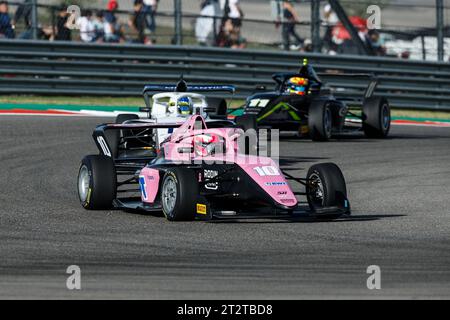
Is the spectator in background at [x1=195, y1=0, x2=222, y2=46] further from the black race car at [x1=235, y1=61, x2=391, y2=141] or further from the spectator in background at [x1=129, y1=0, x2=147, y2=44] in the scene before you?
the black race car at [x1=235, y1=61, x2=391, y2=141]

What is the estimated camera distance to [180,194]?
37.1ft

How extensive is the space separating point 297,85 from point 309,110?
972mm

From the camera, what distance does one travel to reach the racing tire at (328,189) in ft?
38.3

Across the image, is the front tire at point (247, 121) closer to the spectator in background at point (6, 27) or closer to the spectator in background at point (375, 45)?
the spectator in background at point (6, 27)

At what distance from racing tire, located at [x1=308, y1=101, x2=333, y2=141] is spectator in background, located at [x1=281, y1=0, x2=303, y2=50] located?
4.62m

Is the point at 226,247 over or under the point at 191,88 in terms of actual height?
under

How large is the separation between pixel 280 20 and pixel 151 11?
2.82 meters

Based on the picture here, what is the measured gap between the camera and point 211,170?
11938mm

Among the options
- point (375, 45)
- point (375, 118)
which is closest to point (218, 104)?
point (375, 118)

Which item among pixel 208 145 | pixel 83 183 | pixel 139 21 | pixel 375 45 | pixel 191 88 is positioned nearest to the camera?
pixel 208 145

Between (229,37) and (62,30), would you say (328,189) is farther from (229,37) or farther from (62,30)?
(229,37)

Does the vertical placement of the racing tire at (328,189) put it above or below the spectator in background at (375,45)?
below

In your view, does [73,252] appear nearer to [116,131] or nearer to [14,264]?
[14,264]

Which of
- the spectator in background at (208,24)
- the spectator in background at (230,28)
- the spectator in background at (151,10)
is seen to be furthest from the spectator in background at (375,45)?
the spectator in background at (151,10)
